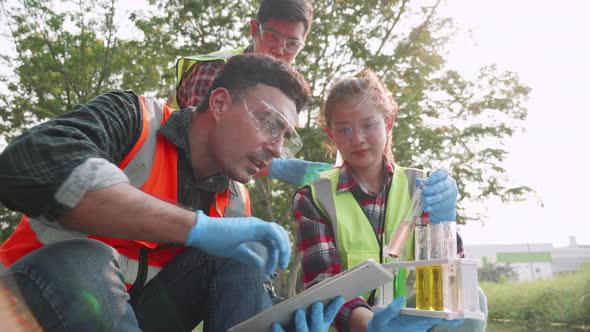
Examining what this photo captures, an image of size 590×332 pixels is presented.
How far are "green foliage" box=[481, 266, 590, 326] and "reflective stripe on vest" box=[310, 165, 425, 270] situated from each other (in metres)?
10.5

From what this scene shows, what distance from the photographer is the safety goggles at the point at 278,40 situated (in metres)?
3.36

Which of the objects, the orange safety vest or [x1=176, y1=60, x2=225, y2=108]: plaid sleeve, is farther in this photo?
[x1=176, y1=60, x2=225, y2=108]: plaid sleeve

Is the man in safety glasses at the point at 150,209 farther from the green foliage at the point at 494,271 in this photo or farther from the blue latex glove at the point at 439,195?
the green foliage at the point at 494,271

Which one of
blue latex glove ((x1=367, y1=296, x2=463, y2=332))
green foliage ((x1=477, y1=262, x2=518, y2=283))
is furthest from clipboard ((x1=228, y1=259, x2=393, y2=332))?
green foliage ((x1=477, y1=262, x2=518, y2=283))

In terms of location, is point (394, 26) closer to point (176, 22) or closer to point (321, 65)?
point (321, 65)

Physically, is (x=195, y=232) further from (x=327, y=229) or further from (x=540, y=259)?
(x=540, y=259)

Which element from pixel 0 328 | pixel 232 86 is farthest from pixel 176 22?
pixel 0 328

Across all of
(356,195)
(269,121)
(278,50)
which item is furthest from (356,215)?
(278,50)

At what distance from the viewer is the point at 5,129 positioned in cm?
960

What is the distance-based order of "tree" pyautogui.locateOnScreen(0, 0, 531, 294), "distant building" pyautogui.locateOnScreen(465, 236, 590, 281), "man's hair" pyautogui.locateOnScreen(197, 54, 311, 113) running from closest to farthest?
"man's hair" pyautogui.locateOnScreen(197, 54, 311, 113), "tree" pyautogui.locateOnScreen(0, 0, 531, 294), "distant building" pyautogui.locateOnScreen(465, 236, 590, 281)

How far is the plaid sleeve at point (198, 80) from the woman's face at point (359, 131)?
83cm

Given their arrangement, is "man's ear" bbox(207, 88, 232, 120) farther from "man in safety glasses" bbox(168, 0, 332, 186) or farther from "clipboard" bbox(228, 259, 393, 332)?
"man in safety glasses" bbox(168, 0, 332, 186)

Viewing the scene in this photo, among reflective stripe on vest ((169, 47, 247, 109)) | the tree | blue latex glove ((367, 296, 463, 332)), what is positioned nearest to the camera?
blue latex glove ((367, 296, 463, 332))

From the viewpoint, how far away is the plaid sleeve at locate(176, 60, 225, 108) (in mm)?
2941
